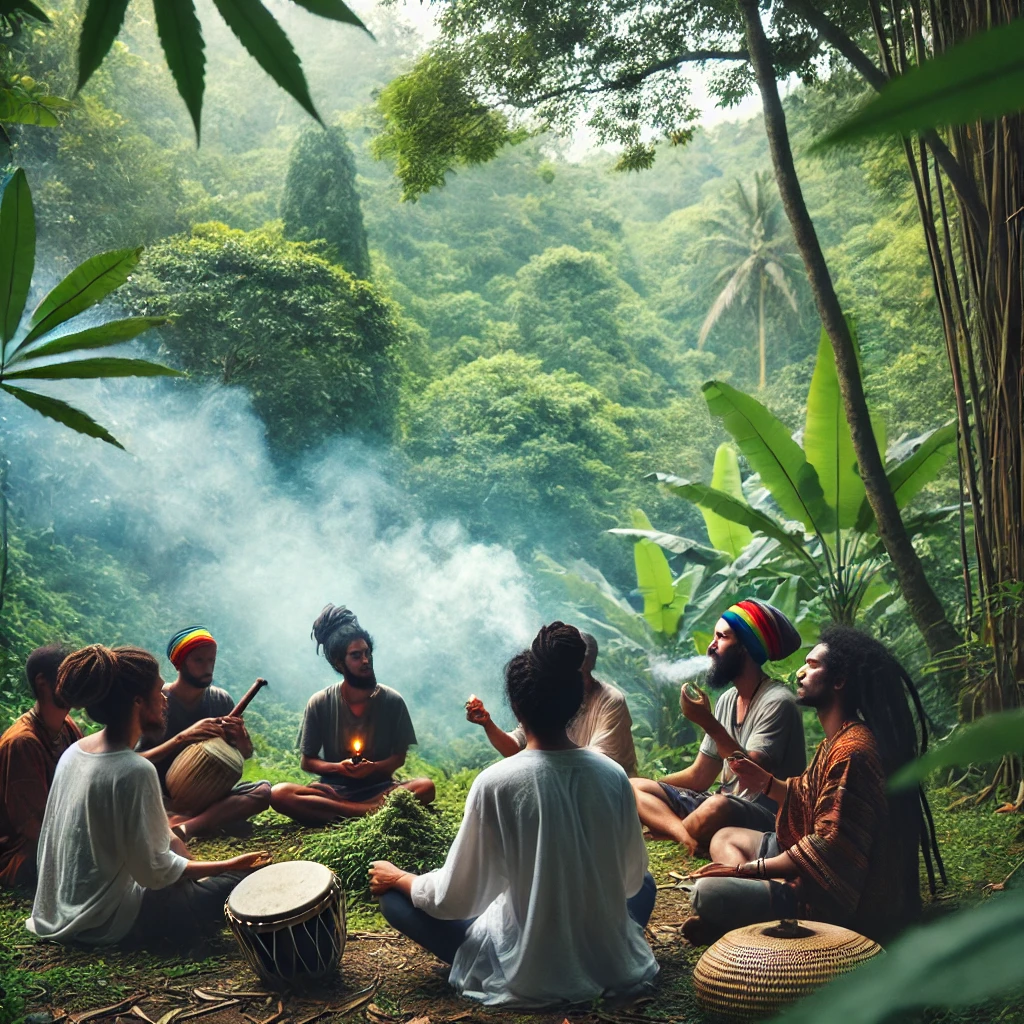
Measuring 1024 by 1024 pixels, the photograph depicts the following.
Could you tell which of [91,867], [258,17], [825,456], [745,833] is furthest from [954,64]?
[825,456]

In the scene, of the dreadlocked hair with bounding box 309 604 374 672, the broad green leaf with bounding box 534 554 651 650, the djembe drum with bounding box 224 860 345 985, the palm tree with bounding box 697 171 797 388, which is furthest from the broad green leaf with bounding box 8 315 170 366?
the palm tree with bounding box 697 171 797 388

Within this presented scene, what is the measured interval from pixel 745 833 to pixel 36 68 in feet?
41.7

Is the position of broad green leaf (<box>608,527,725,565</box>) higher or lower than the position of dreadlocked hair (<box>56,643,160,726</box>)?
lower

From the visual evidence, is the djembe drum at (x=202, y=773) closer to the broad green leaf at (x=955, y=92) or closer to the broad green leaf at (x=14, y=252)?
the broad green leaf at (x=14, y=252)

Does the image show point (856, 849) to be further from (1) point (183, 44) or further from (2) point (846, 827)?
(1) point (183, 44)

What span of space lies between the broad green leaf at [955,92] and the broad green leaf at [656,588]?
7469 mm

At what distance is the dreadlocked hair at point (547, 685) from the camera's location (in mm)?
2938

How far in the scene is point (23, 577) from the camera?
34.2 ft

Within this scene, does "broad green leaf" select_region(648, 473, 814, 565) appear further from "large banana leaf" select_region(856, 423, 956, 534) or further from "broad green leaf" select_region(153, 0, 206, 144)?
"broad green leaf" select_region(153, 0, 206, 144)

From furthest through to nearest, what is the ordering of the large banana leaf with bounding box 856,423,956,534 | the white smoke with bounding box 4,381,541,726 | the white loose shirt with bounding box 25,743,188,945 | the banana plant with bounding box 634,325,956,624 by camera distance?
1. the white smoke with bounding box 4,381,541,726
2. the banana plant with bounding box 634,325,956,624
3. the large banana leaf with bounding box 856,423,956,534
4. the white loose shirt with bounding box 25,743,188,945

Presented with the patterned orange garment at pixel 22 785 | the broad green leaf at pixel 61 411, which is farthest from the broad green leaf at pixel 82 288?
the patterned orange garment at pixel 22 785

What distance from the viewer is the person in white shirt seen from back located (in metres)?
3.31

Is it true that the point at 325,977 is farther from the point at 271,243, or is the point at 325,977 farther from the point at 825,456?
the point at 271,243

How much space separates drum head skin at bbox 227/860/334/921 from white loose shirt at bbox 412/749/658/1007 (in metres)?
0.38
